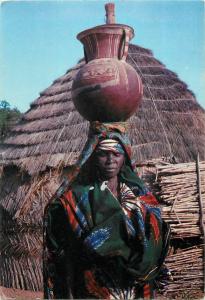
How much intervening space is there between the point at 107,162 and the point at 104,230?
0.45 m

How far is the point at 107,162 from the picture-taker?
367 cm

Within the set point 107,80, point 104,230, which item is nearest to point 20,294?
point 104,230

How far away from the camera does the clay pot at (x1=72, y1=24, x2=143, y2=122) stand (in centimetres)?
365

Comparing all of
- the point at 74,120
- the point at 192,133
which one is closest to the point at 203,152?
the point at 192,133

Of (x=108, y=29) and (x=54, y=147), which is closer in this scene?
(x=108, y=29)

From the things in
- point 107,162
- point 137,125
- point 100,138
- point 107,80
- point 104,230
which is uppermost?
point 137,125

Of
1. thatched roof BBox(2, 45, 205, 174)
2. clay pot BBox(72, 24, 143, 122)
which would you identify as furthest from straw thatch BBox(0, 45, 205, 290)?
clay pot BBox(72, 24, 143, 122)

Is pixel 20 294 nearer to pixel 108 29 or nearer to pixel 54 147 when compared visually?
pixel 54 147

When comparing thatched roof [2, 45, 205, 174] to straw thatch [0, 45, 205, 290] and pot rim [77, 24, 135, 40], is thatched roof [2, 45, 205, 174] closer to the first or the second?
straw thatch [0, 45, 205, 290]

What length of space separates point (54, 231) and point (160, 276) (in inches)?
33.5

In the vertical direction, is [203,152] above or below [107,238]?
above

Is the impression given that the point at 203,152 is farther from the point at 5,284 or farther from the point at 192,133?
the point at 5,284

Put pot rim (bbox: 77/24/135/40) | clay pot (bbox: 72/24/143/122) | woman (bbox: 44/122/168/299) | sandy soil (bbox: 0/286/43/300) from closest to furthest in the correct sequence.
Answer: woman (bbox: 44/122/168/299) → clay pot (bbox: 72/24/143/122) → pot rim (bbox: 77/24/135/40) → sandy soil (bbox: 0/286/43/300)

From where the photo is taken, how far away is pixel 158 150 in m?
8.63
